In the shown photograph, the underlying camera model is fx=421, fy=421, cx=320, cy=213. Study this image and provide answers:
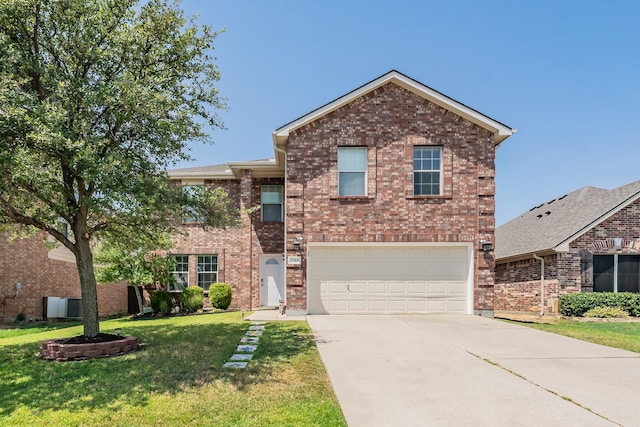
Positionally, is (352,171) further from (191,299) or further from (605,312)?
(605,312)

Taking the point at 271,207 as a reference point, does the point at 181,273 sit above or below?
below

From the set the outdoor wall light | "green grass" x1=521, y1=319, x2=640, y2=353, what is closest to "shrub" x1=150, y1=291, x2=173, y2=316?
the outdoor wall light

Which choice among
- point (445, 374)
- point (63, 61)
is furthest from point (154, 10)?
point (445, 374)

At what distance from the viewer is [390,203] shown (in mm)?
14039

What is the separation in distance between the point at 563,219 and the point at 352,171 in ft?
36.8

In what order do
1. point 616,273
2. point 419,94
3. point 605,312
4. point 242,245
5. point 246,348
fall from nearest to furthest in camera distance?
point 246,348
point 419,94
point 605,312
point 616,273
point 242,245

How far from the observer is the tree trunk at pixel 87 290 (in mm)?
8906

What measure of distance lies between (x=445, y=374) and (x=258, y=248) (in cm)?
1184

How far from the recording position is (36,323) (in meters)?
16.1

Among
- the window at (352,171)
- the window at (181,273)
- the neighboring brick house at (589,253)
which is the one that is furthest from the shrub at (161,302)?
the neighboring brick house at (589,253)

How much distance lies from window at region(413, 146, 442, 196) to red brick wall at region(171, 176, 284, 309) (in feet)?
19.6

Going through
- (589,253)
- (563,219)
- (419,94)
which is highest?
(419,94)

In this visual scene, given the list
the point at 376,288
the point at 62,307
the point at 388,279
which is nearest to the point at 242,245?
the point at 376,288

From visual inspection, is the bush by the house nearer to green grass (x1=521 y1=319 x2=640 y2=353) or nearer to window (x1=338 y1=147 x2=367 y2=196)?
green grass (x1=521 y1=319 x2=640 y2=353)
